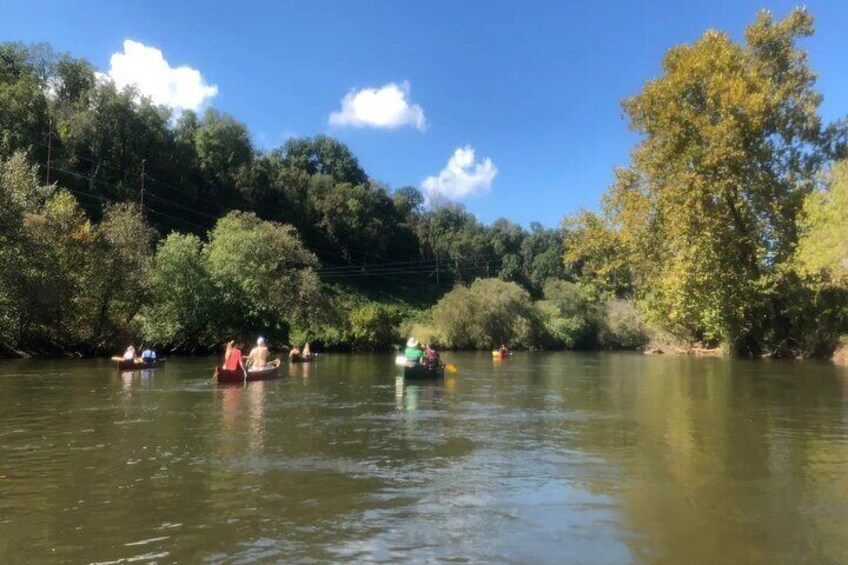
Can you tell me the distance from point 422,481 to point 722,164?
111 ft

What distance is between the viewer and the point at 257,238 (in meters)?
56.6

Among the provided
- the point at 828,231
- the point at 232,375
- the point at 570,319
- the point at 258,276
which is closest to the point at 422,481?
→ the point at 232,375

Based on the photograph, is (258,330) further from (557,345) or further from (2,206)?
(557,345)

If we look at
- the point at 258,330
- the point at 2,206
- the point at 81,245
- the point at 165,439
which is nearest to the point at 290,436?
the point at 165,439

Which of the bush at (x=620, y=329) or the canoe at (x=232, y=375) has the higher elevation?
the bush at (x=620, y=329)

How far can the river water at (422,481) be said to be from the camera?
6922 mm

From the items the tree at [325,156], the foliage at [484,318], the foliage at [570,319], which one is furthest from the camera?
the tree at [325,156]

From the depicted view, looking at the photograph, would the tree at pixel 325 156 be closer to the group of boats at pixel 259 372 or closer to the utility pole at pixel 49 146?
the utility pole at pixel 49 146

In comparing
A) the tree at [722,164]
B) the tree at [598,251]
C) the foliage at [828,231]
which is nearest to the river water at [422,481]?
the foliage at [828,231]

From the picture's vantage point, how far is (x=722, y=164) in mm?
37531

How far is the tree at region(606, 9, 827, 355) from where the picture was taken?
37.4 meters

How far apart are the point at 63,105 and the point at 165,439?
81.1m

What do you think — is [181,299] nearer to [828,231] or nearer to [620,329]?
[828,231]

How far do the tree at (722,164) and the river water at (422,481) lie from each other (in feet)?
66.3
